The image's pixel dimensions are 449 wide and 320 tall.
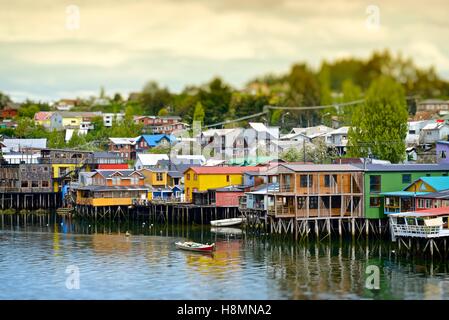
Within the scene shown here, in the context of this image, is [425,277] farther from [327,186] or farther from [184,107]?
[184,107]

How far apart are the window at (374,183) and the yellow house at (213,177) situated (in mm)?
14832

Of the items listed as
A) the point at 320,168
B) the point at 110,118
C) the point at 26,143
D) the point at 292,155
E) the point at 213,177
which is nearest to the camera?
the point at 320,168

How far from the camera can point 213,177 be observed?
68.8 meters

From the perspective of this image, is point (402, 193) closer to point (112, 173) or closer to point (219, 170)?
point (219, 170)

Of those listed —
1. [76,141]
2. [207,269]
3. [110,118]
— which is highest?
[110,118]

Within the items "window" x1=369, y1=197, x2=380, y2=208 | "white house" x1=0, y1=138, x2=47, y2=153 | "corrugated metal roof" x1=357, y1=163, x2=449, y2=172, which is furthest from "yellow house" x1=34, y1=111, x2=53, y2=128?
"window" x1=369, y1=197, x2=380, y2=208

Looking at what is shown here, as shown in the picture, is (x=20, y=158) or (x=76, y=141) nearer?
(x=20, y=158)

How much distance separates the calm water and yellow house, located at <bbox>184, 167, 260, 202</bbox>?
9299 millimetres

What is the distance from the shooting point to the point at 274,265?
44.7m

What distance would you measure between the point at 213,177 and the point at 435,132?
84.4ft

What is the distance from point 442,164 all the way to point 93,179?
30952 millimetres

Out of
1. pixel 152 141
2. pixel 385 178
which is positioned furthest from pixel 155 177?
pixel 385 178

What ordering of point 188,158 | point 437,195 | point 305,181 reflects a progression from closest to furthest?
point 437,195
point 305,181
point 188,158

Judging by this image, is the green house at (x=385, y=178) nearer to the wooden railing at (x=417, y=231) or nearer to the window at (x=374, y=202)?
the window at (x=374, y=202)
